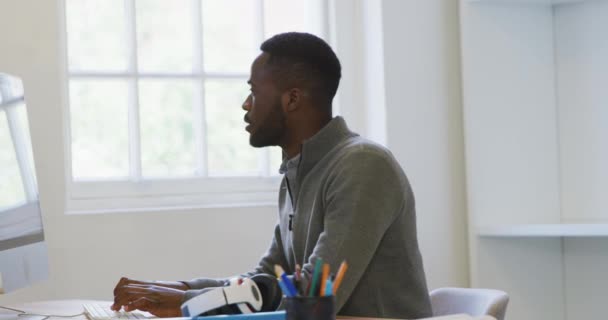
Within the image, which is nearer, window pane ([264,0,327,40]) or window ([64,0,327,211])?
window ([64,0,327,211])

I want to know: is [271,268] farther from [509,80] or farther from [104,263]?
[509,80]

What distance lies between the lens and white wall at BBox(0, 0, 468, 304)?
115 inches

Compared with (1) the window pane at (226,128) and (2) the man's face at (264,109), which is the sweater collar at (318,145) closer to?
(2) the man's face at (264,109)

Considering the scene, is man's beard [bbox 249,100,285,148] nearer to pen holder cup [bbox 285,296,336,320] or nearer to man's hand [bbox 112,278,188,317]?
man's hand [bbox 112,278,188,317]

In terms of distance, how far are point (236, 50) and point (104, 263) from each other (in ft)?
3.03

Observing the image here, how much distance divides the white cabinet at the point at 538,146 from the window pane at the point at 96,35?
49.5 inches

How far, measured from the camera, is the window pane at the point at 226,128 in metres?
3.28

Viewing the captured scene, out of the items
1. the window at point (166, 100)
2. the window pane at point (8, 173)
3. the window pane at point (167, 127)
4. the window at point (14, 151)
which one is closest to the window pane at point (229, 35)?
the window at point (166, 100)

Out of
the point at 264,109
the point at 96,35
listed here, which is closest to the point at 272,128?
the point at 264,109

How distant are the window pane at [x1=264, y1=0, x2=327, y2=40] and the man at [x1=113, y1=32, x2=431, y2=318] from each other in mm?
1250

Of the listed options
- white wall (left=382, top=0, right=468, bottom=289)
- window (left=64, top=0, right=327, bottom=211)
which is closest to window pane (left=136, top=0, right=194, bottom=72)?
window (left=64, top=0, right=327, bottom=211)

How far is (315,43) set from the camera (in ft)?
6.81

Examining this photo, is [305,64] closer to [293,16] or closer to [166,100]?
[166,100]

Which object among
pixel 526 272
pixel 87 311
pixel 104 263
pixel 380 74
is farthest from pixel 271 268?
pixel 526 272
